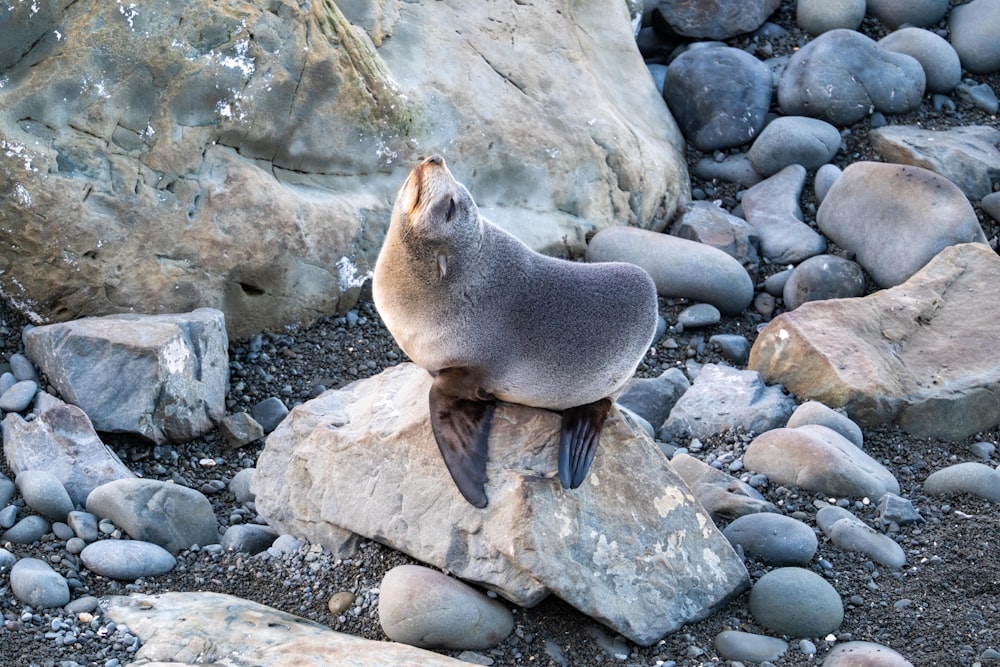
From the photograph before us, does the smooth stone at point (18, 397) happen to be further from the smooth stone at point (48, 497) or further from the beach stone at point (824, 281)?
the beach stone at point (824, 281)

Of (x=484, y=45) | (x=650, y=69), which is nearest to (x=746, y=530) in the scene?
(x=484, y=45)

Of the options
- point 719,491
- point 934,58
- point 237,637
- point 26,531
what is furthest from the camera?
point 934,58

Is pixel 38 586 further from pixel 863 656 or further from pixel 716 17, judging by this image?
pixel 716 17

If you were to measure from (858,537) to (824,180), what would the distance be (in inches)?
172

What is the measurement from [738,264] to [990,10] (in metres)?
3.95

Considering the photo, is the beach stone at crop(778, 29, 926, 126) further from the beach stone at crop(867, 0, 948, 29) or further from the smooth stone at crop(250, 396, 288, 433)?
the smooth stone at crop(250, 396, 288, 433)

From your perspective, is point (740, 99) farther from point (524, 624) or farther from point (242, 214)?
point (524, 624)

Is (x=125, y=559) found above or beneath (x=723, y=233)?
above

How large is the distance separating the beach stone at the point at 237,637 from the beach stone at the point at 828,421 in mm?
2978

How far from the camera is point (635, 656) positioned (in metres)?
4.98

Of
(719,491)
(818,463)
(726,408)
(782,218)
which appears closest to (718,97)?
Result: (782,218)

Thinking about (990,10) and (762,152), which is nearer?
(762,152)

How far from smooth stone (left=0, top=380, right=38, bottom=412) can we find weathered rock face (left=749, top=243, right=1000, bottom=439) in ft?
13.8

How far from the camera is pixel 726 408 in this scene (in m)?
7.12
